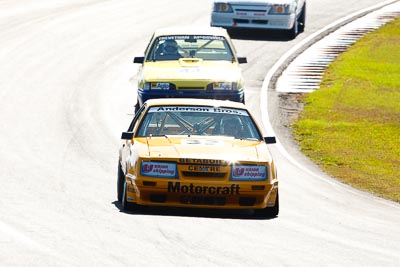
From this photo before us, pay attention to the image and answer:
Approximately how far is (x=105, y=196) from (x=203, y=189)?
212cm

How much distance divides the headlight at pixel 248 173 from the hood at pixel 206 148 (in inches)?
3.6

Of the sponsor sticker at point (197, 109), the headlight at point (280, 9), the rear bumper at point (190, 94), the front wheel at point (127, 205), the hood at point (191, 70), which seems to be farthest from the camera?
the headlight at point (280, 9)

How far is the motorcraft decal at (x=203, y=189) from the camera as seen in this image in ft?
45.6

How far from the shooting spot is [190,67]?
2311cm

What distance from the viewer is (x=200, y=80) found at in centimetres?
2242

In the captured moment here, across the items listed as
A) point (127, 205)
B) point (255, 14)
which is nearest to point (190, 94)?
point (127, 205)

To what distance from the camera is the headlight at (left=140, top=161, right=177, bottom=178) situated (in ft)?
45.7

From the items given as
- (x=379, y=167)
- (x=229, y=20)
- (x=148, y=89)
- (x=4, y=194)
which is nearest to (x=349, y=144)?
(x=379, y=167)

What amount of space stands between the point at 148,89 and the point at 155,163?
8.55 m

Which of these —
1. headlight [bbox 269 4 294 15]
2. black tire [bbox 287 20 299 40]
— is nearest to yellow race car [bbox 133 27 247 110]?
headlight [bbox 269 4 294 15]

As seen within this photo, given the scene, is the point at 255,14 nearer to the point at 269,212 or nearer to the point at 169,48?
the point at 169,48

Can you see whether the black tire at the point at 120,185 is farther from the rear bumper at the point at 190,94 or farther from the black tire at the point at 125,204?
the rear bumper at the point at 190,94

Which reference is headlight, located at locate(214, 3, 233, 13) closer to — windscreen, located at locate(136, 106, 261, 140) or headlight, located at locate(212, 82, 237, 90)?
headlight, located at locate(212, 82, 237, 90)

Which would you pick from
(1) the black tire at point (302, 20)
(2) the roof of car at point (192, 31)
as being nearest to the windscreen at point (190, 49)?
(2) the roof of car at point (192, 31)
